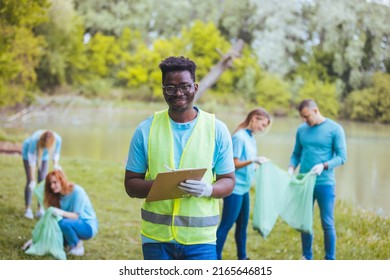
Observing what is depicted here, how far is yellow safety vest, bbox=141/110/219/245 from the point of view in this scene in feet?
6.19

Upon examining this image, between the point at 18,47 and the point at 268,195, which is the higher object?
the point at 18,47

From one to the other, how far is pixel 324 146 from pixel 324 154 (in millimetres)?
50

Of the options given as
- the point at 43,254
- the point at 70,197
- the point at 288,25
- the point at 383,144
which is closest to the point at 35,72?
the point at 70,197

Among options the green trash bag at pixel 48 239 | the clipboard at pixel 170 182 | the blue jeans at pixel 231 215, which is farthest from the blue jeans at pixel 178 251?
the green trash bag at pixel 48 239

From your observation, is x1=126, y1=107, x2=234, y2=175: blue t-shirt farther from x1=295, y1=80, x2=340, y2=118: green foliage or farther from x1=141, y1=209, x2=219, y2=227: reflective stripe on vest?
x1=295, y1=80, x2=340, y2=118: green foliage

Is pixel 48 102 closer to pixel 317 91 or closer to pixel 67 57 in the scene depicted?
pixel 67 57

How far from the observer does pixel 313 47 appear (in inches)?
171

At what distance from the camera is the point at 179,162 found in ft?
6.23

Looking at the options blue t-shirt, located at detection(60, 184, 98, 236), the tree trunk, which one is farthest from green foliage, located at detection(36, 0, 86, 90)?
blue t-shirt, located at detection(60, 184, 98, 236)

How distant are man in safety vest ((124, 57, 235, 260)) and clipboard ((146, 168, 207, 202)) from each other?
0.02m

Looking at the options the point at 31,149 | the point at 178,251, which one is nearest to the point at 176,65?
the point at 178,251

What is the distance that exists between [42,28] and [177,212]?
3.07 m

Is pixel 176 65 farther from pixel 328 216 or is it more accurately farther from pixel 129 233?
pixel 129 233
